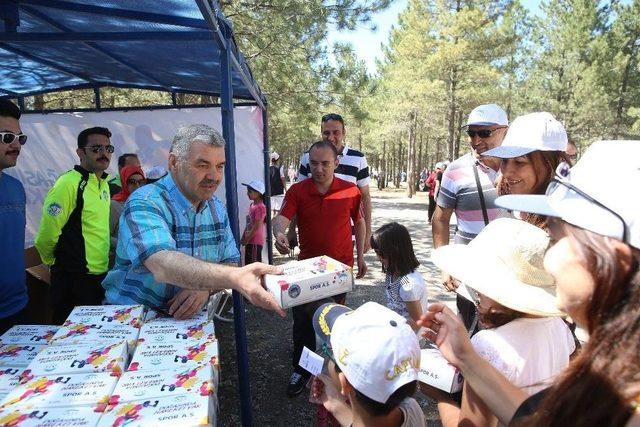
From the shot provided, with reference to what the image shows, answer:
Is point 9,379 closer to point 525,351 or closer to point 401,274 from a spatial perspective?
point 525,351

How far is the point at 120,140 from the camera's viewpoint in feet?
19.9

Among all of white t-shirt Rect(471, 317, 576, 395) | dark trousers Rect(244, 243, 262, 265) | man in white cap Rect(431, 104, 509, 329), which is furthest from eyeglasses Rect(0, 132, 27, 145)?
dark trousers Rect(244, 243, 262, 265)

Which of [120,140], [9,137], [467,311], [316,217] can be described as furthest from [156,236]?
[120,140]

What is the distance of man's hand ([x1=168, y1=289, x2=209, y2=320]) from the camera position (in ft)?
5.86

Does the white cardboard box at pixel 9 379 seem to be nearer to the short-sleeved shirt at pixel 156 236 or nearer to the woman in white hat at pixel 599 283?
the short-sleeved shirt at pixel 156 236

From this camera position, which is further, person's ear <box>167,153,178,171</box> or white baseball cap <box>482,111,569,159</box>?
white baseball cap <box>482,111,569,159</box>

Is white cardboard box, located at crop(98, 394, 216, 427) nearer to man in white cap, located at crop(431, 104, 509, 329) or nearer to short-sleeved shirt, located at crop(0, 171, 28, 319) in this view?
short-sleeved shirt, located at crop(0, 171, 28, 319)

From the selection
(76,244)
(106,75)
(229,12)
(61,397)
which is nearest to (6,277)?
(76,244)

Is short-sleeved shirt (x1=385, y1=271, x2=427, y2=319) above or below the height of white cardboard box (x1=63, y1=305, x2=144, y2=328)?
below

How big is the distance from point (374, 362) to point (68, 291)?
3.12 metres

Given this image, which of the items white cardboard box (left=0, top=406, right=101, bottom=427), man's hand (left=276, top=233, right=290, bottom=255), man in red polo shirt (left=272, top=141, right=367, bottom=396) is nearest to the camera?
white cardboard box (left=0, top=406, right=101, bottom=427)

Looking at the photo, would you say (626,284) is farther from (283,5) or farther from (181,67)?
(283,5)

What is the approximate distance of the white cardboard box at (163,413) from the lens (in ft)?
3.70

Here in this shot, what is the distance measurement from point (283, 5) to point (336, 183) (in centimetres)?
452
